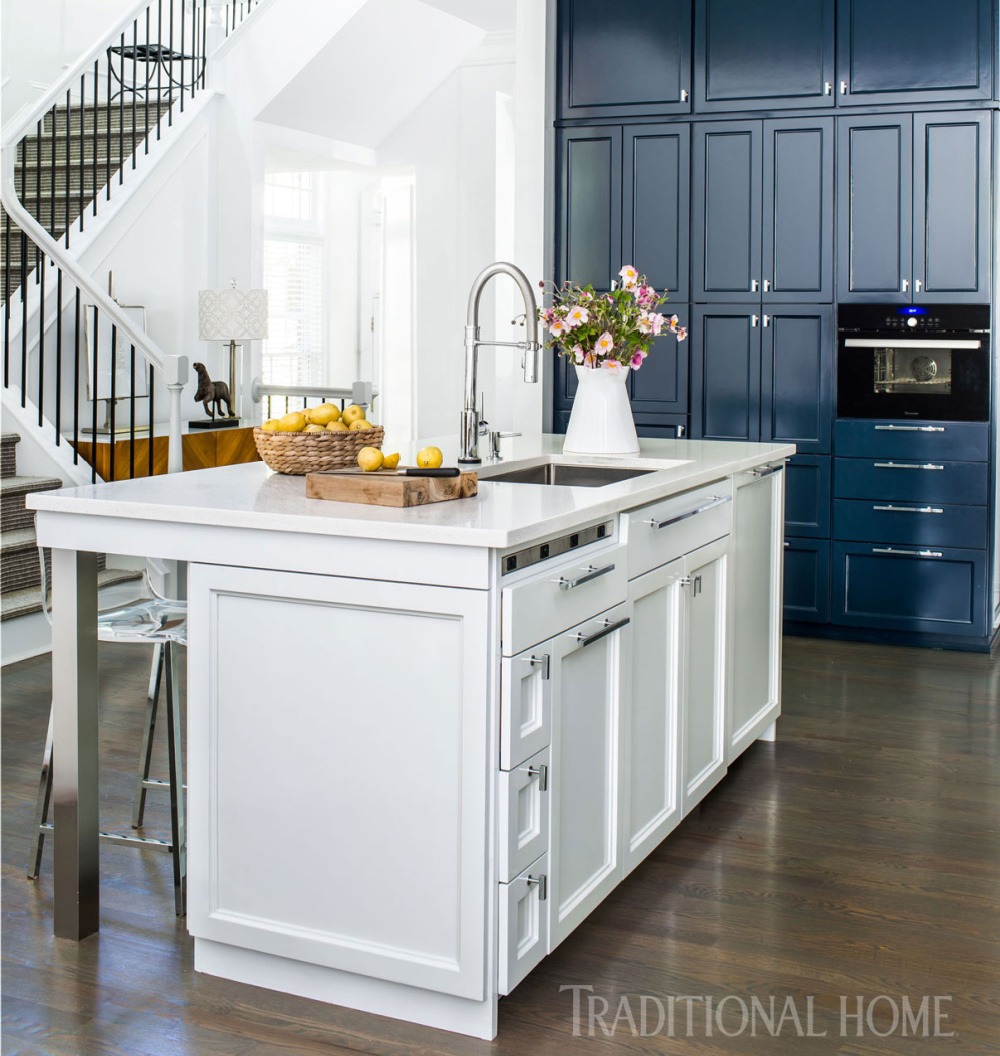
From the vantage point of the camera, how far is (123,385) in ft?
21.6

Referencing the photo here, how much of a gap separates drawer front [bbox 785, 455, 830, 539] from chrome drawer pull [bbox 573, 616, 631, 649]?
287 centimetres

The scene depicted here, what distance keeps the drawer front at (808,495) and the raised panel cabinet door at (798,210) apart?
Result: 0.69m

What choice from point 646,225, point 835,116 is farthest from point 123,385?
point 835,116

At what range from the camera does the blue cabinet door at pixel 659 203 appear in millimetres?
5270

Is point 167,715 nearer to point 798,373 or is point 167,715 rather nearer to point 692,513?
point 692,513

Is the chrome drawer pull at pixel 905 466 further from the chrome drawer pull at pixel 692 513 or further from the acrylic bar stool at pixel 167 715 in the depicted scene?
the acrylic bar stool at pixel 167 715

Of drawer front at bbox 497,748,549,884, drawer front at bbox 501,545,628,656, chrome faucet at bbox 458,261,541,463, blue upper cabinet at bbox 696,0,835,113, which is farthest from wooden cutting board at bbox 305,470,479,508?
blue upper cabinet at bbox 696,0,835,113

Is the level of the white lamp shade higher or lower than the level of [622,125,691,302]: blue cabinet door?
lower

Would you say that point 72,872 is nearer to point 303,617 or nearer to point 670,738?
point 303,617

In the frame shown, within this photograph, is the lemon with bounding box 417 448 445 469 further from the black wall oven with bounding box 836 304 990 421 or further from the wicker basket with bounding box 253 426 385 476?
the black wall oven with bounding box 836 304 990 421

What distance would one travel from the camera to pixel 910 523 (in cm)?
505

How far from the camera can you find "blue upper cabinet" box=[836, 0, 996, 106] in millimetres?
4824

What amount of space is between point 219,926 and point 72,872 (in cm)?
37

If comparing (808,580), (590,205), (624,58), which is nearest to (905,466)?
(808,580)
